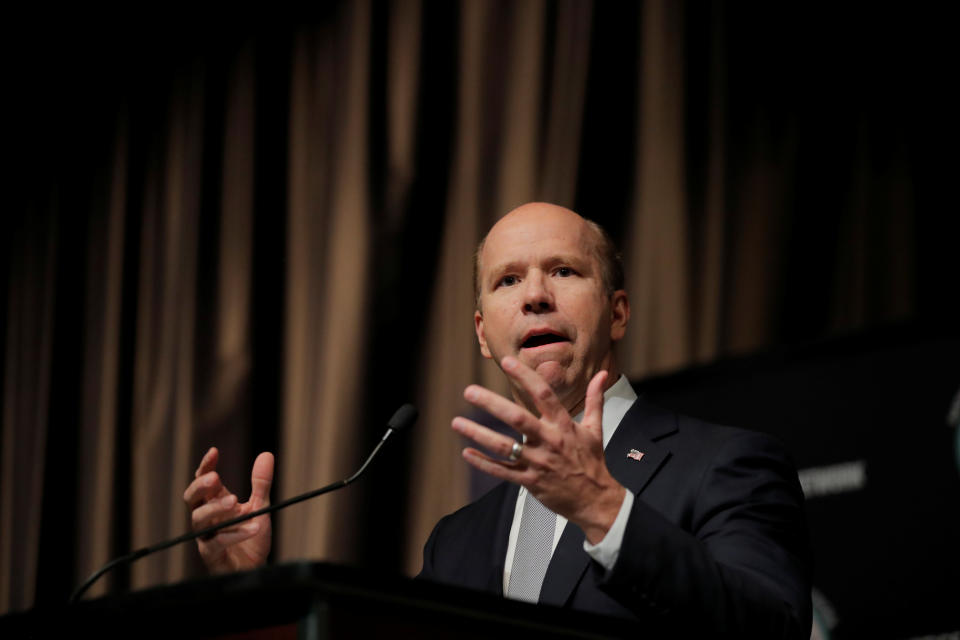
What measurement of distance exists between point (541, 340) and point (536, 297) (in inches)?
3.1

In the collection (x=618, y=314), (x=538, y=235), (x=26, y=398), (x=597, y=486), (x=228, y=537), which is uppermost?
(x=538, y=235)

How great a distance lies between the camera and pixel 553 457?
4.54ft

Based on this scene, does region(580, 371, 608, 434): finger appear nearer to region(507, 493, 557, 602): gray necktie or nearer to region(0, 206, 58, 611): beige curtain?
region(507, 493, 557, 602): gray necktie

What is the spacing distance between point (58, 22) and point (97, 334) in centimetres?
119

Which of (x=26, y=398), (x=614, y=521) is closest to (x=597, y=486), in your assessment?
(x=614, y=521)

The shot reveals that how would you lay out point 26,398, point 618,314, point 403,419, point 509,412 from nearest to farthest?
1. point 509,412
2. point 403,419
3. point 618,314
4. point 26,398

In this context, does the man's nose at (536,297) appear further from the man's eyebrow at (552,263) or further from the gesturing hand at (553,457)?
the gesturing hand at (553,457)

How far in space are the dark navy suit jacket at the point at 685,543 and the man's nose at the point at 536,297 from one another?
0.23 metres

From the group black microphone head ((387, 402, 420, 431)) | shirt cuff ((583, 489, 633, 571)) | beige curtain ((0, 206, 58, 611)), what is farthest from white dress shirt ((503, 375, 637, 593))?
beige curtain ((0, 206, 58, 611))

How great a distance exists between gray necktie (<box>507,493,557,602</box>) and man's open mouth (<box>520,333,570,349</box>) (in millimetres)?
268

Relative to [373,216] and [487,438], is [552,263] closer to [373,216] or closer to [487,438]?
[487,438]

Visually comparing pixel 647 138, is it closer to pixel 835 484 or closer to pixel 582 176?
pixel 582 176

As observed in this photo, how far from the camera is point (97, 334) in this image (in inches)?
187

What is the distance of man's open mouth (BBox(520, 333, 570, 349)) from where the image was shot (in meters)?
2.08
